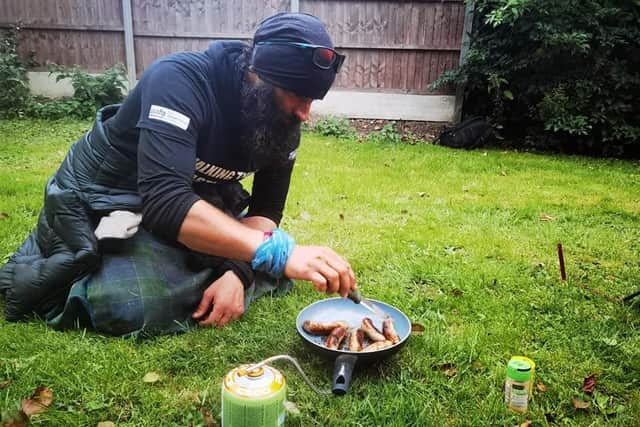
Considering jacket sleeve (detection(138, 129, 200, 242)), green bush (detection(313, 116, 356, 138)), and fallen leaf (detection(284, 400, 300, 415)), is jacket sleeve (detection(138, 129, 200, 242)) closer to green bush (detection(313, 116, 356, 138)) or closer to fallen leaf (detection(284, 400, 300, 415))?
fallen leaf (detection(284, 400, 300, 415))

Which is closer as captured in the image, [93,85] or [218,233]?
[218,233]

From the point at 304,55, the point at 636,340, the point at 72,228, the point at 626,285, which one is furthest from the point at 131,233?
the point at 626,285

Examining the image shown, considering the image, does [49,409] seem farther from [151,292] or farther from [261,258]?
[261,258]

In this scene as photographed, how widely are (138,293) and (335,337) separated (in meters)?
0.76

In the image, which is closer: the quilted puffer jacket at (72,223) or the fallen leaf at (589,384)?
the fallen leaf at (589,384)

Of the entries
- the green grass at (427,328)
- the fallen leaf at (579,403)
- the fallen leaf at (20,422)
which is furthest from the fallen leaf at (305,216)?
the fallen leaf at (20,422)

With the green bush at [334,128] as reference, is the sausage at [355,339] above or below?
above

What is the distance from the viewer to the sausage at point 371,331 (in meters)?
1.89

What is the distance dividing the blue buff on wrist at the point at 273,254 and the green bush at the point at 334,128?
18.1ft

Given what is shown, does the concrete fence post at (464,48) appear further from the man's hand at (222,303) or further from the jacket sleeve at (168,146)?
the jacket sleeve at (168,146)

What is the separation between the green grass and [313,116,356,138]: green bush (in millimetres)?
2590

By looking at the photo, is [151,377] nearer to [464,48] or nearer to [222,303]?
[222,303]

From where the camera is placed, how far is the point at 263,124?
Answer: 193 cm

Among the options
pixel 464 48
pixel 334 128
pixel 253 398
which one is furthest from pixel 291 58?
pixel 464 48
